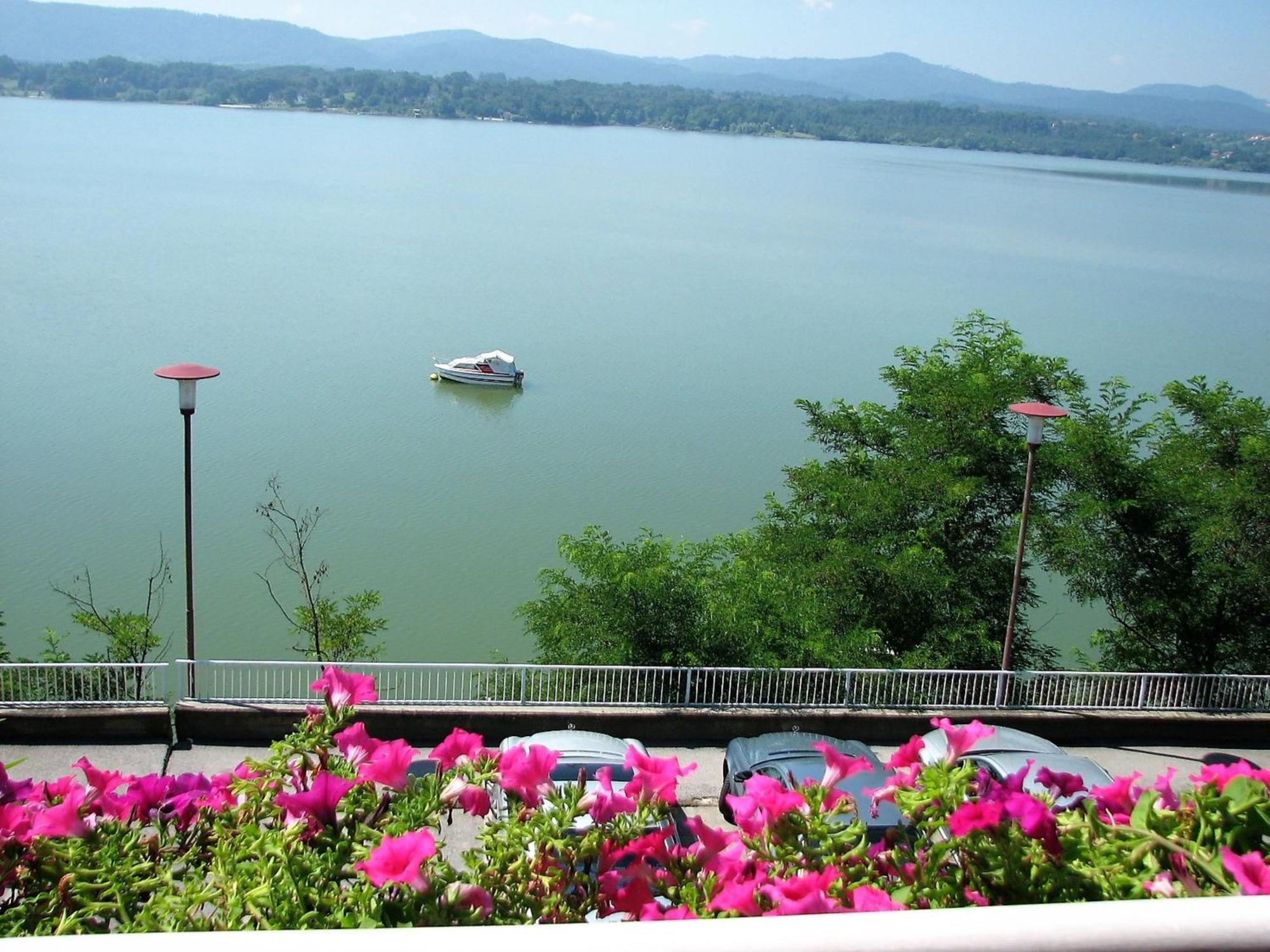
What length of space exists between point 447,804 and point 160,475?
2463 cm

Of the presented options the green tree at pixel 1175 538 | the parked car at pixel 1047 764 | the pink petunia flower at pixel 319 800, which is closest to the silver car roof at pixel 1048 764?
the parked car at pixel 1047 764

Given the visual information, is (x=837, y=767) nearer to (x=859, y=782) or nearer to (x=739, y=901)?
(x=739, y=901)

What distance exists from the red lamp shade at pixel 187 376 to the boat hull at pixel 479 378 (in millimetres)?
23143

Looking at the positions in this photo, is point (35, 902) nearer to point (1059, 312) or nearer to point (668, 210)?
point (1059, 312)

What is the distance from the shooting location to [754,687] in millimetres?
11945

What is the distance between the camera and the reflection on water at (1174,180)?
148m

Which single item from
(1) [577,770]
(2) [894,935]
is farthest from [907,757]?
(1) [577,770]

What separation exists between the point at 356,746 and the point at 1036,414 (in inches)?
410

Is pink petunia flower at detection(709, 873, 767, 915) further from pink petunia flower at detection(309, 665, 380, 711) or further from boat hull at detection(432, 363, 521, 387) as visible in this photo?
boat hull at detection(432, 363, 521, 387)

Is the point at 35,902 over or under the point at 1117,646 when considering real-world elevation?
over

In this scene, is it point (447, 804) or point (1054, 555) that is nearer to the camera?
point (447, 804)

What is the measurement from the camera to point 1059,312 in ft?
160

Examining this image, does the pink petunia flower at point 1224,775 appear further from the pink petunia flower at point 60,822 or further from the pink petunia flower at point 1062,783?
the pink petunia flower at point 60,822

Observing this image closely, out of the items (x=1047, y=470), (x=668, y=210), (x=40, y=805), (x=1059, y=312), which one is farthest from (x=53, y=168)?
(x=40, y=805)
